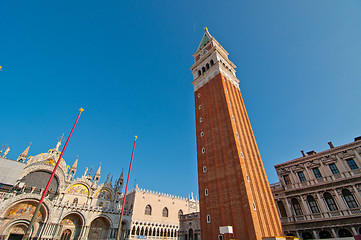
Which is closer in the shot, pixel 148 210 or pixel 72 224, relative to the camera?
pixel 72 224

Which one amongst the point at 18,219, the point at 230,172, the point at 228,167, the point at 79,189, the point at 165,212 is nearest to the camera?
the point at 230,172

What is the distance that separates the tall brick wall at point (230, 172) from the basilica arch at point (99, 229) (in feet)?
68.8

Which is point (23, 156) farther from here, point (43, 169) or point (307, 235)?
point (307, 235)

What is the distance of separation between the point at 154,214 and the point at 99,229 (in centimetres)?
1137

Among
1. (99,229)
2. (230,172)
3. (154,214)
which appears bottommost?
(99,229)

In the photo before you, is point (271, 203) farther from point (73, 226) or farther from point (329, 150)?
point (73, 226)

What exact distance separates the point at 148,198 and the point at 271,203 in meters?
26.5

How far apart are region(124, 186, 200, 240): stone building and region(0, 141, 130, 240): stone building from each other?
2.68 metres

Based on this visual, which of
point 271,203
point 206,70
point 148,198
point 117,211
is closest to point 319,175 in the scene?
point 271,203

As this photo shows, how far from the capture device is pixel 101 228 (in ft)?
118

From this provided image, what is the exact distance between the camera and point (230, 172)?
83.4 ft

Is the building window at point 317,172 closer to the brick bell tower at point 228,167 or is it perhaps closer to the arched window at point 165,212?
the brick bell tower at point 228,167

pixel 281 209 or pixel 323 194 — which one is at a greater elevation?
pixel 323 194

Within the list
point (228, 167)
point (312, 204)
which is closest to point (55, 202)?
point (228, 167)
